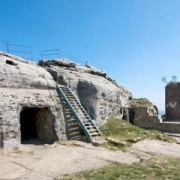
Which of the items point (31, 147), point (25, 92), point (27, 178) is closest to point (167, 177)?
point (27, 178)

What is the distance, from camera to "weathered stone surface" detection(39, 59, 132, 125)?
58.4 ft

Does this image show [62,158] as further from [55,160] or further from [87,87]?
[87,87]

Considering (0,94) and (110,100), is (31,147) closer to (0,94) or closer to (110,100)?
(0,94)

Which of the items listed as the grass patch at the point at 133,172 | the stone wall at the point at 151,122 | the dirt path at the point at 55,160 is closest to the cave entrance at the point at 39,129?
the dirt path at the point at 55,160

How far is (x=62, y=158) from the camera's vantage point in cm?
1093

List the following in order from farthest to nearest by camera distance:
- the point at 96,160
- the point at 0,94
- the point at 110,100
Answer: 1. the point at 110,100
2. the point at 0,94
3. the point at 96,160

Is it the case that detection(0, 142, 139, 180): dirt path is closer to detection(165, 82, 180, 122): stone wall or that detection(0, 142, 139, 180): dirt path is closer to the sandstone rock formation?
the sandstone rock formation

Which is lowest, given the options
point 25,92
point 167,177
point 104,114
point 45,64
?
point 167,177

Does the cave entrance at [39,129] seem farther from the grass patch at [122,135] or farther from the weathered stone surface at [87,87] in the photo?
the grass patch at [122,135]

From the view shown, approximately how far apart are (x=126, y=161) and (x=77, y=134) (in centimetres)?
454

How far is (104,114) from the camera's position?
62.8 ft

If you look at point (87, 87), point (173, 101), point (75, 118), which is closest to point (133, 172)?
point (75, 118)

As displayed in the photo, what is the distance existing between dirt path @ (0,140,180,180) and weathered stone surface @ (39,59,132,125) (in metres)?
4.37

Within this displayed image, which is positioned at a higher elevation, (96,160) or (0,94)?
(0,94)
